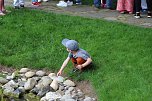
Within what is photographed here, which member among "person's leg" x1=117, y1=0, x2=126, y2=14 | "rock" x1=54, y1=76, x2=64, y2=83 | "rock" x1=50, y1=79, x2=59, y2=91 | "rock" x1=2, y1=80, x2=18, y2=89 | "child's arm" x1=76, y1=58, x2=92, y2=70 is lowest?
"rock" x1=2, y1=80, x2=18, y2=89

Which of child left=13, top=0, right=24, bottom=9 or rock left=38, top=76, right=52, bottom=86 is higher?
child left=13, top=0, right=24, bottom=9

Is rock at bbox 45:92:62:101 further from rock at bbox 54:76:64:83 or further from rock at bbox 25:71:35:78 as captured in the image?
rock at bbox 25:71:35:78

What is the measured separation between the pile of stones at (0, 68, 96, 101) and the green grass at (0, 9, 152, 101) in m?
0.30

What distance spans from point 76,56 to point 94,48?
38.7 inches

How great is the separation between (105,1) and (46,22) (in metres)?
2.58

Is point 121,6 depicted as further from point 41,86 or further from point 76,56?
point 41,86

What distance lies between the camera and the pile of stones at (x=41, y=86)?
7.82m

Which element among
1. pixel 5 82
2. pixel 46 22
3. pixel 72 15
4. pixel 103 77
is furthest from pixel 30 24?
pixel 103 77

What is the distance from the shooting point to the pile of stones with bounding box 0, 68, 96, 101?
7.82m

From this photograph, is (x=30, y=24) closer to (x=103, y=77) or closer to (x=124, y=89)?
(x=103, y=77)

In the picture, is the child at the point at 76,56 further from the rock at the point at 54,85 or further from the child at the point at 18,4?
the child at the point at 18,4

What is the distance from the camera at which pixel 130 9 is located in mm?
11844

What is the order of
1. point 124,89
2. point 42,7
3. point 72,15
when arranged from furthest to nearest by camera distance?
point 42,7 → point 72,15 → point 124,89

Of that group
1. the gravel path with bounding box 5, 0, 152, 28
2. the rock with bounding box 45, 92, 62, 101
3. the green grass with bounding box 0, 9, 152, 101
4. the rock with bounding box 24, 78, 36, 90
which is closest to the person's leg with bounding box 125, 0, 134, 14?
the gravel path with bounding box 5, 0, 152, 28
